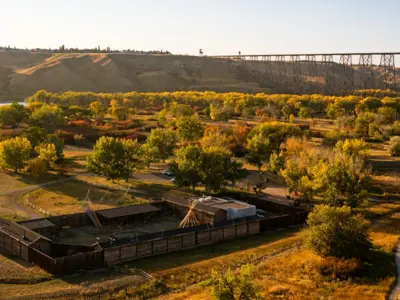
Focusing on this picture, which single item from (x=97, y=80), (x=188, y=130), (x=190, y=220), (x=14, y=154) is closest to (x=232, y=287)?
(x=190, y=220)

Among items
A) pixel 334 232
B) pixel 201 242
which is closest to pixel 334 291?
pixel 334 232

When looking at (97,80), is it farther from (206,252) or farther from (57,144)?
(206,252)

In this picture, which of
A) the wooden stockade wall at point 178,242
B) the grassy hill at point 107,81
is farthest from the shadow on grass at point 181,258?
the grassy hill at point 107,81

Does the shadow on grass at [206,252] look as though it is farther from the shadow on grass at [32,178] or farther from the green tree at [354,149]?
the shadow on grass at [32,178]

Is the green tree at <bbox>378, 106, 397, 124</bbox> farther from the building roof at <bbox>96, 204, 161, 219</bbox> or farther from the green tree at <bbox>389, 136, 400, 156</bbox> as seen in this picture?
the building roof at <bbox>96, 204, 161, 219</bbox>

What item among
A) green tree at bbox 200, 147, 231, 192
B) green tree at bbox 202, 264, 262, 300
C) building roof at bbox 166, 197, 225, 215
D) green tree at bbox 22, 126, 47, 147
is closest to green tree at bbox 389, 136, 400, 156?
green tree at bbox 200, 147, 231, 192

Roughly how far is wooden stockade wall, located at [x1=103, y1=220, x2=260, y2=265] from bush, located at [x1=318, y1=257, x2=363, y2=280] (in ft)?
30.3

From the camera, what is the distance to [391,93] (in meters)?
143

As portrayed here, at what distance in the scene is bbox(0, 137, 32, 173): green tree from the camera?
2293 inches

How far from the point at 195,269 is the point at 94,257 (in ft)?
21.2

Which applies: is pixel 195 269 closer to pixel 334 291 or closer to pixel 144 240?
pixel 144 240

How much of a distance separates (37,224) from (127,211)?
7.48 meters

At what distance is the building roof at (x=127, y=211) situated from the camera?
41.1 metres

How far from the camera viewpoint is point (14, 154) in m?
58.5
